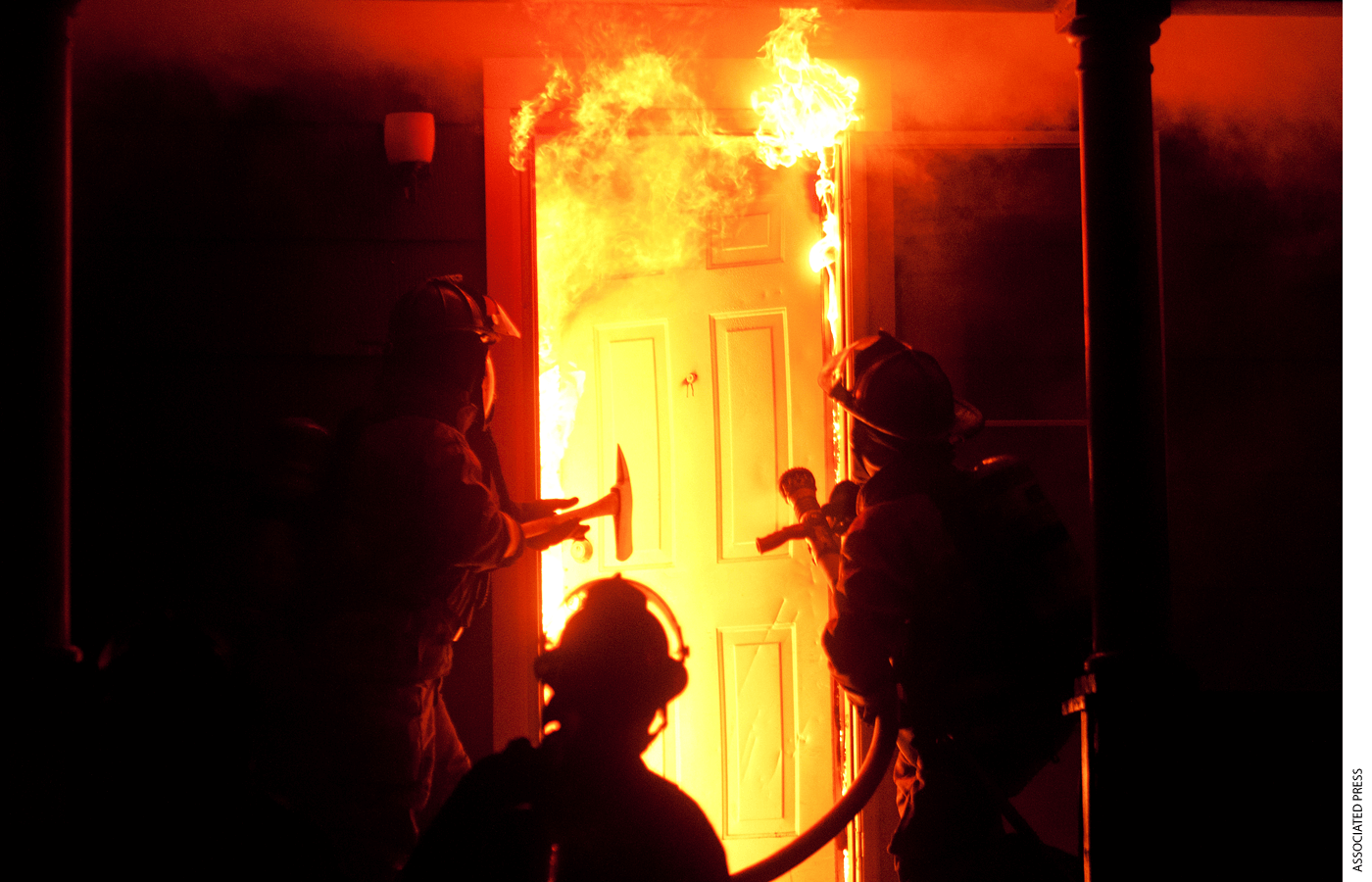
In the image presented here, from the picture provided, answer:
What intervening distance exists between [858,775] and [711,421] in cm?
213

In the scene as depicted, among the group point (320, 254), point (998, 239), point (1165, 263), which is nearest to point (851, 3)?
point (998, 239)

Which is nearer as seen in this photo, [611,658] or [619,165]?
[611,658]

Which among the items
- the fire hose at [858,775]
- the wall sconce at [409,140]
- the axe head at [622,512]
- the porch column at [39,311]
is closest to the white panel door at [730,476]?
the fire hose at [858,775]

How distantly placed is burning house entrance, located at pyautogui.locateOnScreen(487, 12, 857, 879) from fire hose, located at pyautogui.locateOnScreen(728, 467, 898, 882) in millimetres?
745

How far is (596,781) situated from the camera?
187cm

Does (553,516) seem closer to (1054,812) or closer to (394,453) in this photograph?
(394,453)

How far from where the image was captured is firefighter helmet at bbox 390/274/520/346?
3.55 m

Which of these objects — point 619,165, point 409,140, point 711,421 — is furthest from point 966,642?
point 409,140

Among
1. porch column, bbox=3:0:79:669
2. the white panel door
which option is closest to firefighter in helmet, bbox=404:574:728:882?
porch column, bbox=3:0:79:669

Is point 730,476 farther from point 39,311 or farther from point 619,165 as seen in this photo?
point 39,311

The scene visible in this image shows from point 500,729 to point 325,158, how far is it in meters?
2.55

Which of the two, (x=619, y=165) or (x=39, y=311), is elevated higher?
(x=619, y=165)

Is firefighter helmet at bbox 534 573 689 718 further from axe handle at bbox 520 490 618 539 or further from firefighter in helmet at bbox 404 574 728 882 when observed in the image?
axe handle at bbox 520 490 618 539

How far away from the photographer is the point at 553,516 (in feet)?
12.7
